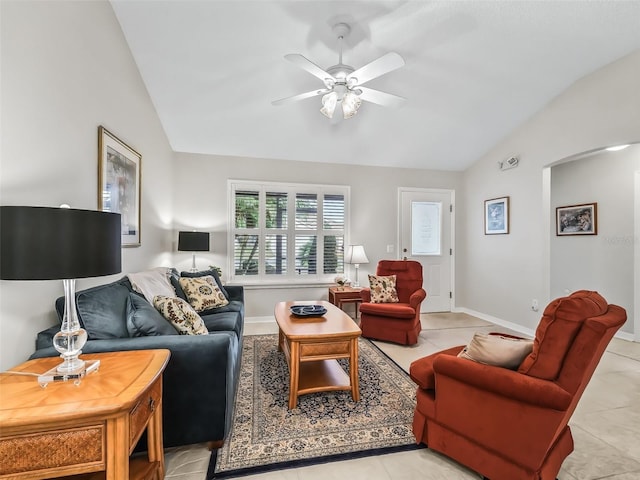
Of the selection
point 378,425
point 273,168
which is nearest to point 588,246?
point 378,425

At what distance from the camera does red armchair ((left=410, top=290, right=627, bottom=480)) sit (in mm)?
1332

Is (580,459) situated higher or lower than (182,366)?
lower

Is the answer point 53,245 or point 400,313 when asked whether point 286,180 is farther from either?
point 53,245

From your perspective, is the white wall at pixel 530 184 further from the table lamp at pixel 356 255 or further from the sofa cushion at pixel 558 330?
the sofa cushion at pixel 558 330

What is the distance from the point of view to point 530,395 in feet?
4.50

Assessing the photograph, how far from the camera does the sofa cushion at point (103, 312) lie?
164 cm

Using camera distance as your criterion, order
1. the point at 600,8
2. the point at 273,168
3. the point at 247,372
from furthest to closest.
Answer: the point at 273,168, the point at 247,372, the point at 600,8

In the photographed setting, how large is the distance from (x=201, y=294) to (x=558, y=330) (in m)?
2.86

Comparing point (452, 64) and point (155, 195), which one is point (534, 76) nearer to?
point (452, 64)

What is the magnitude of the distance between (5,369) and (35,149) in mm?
1101

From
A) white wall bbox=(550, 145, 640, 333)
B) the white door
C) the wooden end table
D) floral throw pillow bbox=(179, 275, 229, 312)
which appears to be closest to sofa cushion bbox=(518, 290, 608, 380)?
the wooden end table

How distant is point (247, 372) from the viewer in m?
2.79

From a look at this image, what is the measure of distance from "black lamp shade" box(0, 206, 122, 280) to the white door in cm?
444

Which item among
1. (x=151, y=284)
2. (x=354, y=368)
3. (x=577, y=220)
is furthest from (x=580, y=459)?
(x=577, y=220)
